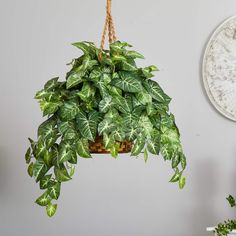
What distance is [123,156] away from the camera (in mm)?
2402

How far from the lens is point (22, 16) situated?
2490 millimetres

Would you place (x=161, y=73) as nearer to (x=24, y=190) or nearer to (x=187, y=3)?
(x=187, y=3)

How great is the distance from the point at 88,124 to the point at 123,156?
1.15 meters

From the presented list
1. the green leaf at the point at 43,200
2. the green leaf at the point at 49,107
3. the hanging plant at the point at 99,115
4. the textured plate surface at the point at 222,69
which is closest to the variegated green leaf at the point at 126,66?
the hanging plant at the point at 99,115

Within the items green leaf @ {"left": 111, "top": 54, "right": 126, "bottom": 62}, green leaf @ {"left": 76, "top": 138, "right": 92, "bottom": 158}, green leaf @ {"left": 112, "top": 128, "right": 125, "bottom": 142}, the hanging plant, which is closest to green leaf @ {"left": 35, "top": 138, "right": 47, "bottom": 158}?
the hanging plant

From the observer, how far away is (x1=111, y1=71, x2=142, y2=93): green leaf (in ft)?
4.31

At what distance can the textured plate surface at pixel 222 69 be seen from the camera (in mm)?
2264

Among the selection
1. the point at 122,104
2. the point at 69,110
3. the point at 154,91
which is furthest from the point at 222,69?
the point at 69,110

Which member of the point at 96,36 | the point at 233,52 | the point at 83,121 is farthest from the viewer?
the point at 96,36

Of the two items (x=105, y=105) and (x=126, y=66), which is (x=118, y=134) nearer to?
(x=105, y=105)

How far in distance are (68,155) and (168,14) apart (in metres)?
1.31

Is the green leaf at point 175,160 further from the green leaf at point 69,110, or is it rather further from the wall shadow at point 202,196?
the wall shadow at point 202,196

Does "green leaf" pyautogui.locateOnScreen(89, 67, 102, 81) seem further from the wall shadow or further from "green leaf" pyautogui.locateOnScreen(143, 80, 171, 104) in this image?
the wall shadow

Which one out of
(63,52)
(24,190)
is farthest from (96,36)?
(24,190)
